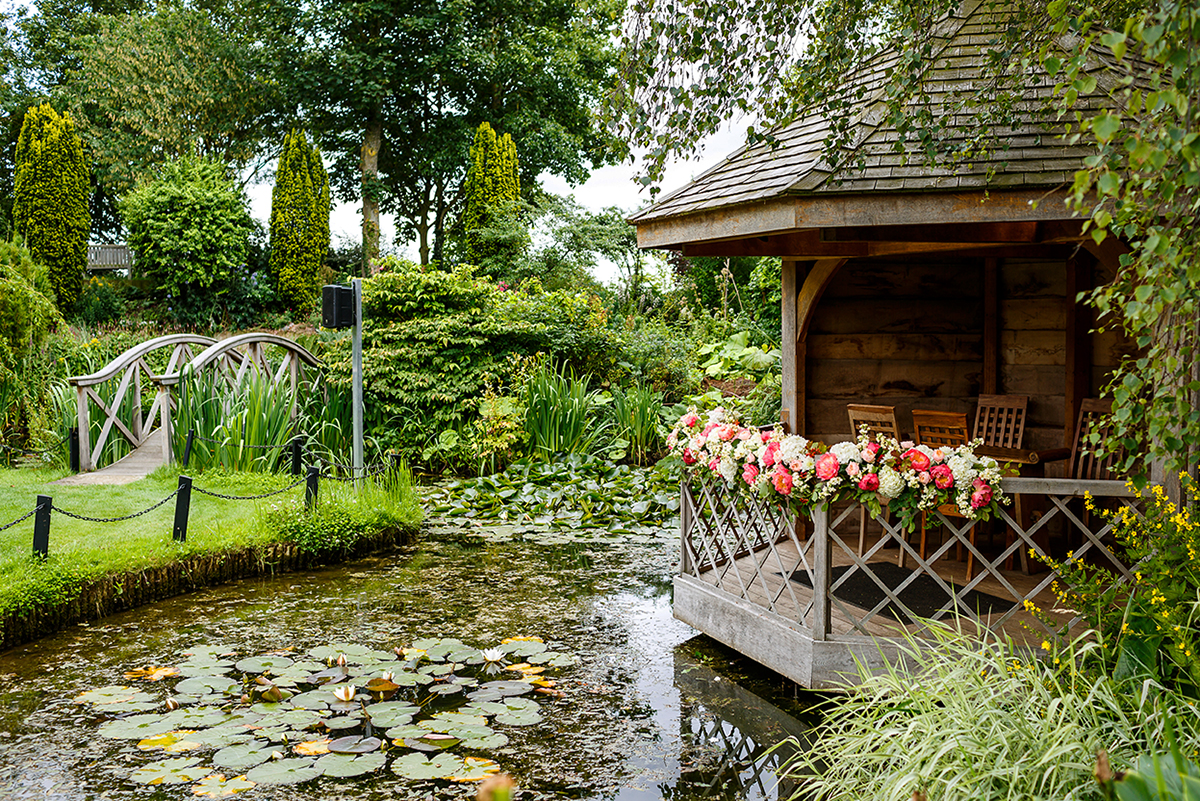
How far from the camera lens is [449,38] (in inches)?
886

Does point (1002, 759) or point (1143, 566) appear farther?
point (1143, 566)

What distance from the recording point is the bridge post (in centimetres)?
893

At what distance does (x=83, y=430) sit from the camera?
902 cm

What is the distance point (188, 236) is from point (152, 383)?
29.5ft

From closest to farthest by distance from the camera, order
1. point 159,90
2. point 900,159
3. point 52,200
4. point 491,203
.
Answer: point 900,159, point 52,200, point 491,203, point 159,90

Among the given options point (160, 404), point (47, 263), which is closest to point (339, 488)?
point (160, 404)

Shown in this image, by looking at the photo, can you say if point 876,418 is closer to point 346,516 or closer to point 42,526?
point 346,516

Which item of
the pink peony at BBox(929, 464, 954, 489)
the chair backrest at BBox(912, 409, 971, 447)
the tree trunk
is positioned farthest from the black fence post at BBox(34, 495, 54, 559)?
the tree trunk

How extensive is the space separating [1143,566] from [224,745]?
3.65 meters

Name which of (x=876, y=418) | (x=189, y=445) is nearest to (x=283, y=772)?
(x=876, y=418)

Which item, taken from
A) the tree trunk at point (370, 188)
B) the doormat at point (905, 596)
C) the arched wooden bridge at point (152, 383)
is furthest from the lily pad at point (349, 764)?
the tree trunk at point (370, 188)

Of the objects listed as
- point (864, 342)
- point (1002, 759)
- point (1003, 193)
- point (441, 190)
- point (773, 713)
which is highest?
point (441, 190)

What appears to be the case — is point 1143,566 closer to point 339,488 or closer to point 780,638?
point 780,638

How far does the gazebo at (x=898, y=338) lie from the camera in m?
4.20
